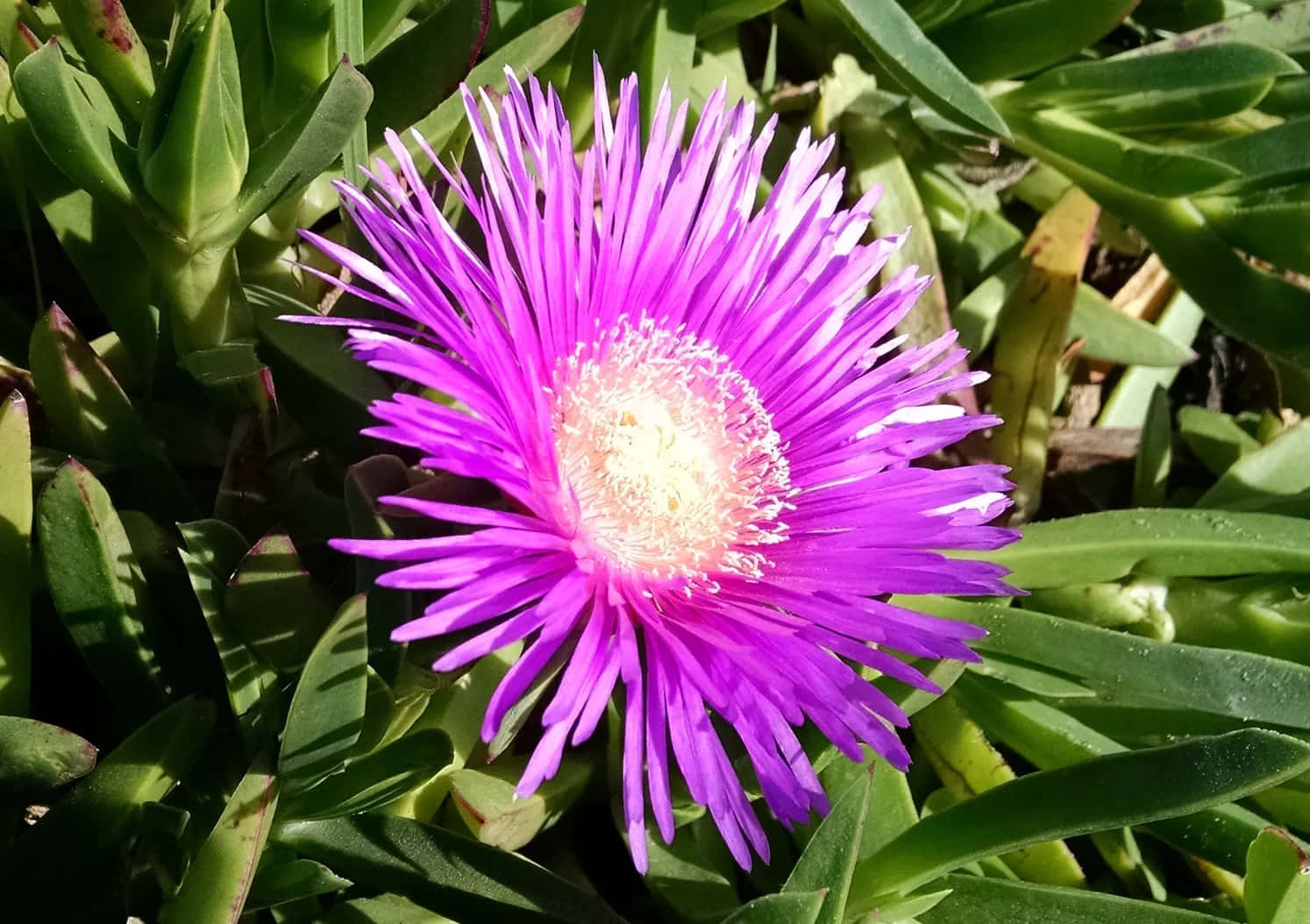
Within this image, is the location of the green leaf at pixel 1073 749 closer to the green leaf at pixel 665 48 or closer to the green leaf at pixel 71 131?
the green leaf at pixel 665 48

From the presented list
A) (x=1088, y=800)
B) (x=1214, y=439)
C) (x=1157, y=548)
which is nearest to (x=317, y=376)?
(x=1088, y=800)

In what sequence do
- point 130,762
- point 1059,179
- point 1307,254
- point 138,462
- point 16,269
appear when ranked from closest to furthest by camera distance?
point 130,762 → point 138,462 → point 16,269 → point 1307,254 → point 1059,179

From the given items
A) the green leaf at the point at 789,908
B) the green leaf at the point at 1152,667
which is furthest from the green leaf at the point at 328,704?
the green leaf at the point at 1152,667

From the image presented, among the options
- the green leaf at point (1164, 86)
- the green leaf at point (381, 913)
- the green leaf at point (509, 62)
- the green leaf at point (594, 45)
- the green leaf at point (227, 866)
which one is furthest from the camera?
the green leaf at point (1164, 86)

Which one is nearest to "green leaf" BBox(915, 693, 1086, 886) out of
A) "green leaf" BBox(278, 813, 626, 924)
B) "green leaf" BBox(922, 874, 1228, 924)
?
"green leaf" BBox(922, 874, 1228, 924)

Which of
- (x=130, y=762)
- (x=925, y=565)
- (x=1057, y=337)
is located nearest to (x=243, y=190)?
(x=130, y=762)

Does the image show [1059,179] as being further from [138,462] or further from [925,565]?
[138,462]

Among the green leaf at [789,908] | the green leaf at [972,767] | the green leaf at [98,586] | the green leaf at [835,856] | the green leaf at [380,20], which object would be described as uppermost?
the green leaf at [380,20]
